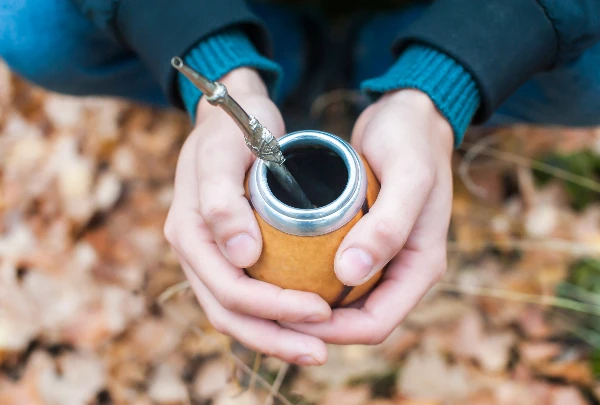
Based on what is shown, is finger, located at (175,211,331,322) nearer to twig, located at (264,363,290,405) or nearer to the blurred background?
the blurred background

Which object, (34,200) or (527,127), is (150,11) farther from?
(527,127)

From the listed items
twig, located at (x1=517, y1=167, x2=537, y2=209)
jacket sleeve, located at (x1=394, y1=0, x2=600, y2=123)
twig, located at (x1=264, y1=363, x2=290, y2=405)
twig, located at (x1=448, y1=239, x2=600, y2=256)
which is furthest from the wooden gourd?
twig, located at (x1=517, y1=167, x2=537, y2=209)

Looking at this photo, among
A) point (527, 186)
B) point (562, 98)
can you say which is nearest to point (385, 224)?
point (562, 98)

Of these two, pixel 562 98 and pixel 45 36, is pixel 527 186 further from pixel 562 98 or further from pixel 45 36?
pixel 45 36

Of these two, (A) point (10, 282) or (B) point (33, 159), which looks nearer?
(A) point (10, 282)

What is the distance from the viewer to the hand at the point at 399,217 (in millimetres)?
814

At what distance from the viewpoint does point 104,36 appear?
4.24 ft

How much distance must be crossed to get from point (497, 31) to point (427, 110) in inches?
7.4

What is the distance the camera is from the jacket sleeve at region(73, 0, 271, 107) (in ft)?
3.40

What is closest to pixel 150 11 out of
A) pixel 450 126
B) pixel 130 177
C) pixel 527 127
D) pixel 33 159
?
pixel 450 126

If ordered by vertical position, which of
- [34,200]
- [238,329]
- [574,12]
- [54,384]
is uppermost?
[574,12]

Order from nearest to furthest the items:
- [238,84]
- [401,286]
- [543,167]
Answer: [401,286]
[238,84]
[543,167]

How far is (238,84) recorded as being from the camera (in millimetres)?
1030

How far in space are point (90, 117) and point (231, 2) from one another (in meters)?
0.94
